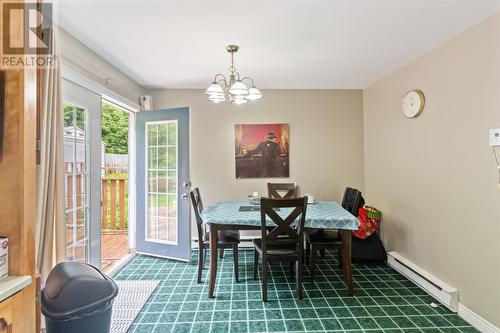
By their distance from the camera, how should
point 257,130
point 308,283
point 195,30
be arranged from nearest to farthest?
1. point 195,30
2. point 308,283
3. point 257,130

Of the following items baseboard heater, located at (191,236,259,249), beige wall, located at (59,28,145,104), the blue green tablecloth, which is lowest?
baseboard heater, located at (191,236,259,249)

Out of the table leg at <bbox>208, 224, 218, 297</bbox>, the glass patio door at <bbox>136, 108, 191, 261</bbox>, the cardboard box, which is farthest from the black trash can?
the glass patio door at <bbox>136, 108, 191, 261</bbox>

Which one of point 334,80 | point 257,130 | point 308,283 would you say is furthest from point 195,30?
point 308,283

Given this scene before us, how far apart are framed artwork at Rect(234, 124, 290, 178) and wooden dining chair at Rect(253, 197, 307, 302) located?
1.45 m

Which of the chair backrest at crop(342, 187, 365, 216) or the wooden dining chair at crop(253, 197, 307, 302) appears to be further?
the chair backrest at crop(342, 187, 365, 216)

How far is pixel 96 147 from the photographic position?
253cm

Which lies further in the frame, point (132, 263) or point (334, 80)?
point (334, 80)

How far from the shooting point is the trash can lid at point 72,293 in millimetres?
1155

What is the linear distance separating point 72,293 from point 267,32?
2.25 m

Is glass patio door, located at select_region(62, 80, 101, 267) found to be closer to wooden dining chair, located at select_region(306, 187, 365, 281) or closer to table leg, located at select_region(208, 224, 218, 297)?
table leg, located at select_region(208, 224, 218, 297)

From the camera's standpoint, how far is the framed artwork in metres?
3.80

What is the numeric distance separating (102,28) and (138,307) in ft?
8.02

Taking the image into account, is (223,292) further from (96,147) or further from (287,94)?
(287,94)

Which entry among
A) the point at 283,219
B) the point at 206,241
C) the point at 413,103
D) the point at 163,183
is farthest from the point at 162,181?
the point at 413,103
